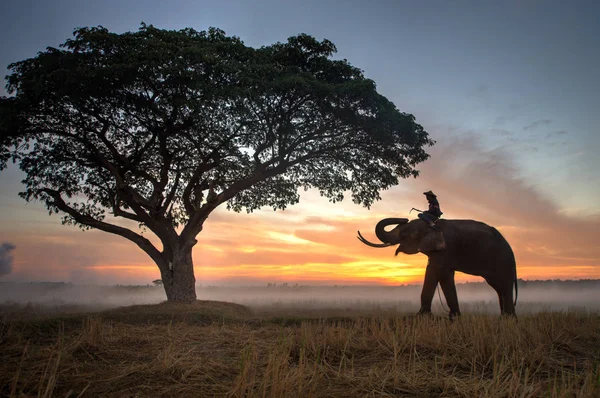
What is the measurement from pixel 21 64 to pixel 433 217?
1646 cm

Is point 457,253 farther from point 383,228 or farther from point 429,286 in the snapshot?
point 383,228

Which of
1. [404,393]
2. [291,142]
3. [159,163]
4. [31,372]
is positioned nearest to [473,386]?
[404,393]

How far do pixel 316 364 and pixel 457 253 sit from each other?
26.8ft

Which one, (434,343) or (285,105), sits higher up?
(285,105)

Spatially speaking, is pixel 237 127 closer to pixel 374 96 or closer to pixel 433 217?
pixel 374 96

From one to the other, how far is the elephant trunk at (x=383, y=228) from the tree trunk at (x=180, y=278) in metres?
9.42

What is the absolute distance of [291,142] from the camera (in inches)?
730

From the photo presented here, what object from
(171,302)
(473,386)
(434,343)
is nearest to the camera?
(473,386)

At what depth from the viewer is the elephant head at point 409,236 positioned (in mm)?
11773

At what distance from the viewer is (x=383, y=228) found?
514 inches

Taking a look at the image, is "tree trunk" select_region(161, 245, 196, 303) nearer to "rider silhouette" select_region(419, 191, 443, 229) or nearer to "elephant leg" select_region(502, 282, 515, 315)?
"rider silhouette" select_region(419, 191, 443, 229)

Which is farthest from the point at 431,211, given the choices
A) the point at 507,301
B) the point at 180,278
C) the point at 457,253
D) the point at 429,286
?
the point at 180,278

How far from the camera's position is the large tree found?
15.4 metres

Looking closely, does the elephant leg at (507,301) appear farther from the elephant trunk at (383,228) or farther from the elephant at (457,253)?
the elephant trunk at (383,228)
